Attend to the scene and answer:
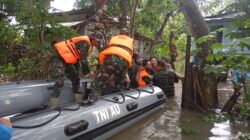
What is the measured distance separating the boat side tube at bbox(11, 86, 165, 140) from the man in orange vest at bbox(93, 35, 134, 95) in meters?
0.37

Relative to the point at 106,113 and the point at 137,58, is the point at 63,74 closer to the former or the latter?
the point at 106,113

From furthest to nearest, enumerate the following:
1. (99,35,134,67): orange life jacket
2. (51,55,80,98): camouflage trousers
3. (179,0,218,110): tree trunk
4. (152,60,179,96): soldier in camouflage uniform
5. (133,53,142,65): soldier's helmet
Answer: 1. (152,60,179,96): soldier in camouflage uniform
2. (179,0,218,110): tree trunk
3. (133,53,142,65): soldier's helmet
4. (99,35,134,67): orange life jacket
5. (51,55,80,98): camouflage trousers

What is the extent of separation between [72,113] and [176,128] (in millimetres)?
2388

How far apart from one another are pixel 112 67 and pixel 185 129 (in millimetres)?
1654

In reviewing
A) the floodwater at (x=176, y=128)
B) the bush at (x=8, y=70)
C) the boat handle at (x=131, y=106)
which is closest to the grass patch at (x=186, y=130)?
the floodwater at (x=176, y=128)

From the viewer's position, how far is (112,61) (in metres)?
5.28

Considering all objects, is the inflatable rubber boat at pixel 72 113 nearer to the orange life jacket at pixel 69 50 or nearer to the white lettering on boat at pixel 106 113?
the white lettering on boat at pixel 106 113

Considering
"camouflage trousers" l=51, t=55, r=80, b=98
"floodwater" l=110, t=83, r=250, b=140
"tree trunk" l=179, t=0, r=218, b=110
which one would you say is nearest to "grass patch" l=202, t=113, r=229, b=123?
"floodwater" l=110, t=83, r=250, b=140

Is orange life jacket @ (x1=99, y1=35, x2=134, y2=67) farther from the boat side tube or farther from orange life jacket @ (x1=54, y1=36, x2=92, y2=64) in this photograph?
the boat side tube

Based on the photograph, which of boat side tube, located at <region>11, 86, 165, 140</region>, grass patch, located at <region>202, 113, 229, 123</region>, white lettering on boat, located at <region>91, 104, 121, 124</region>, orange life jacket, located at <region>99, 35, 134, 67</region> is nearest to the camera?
boat side tube, located at <region>11, 86, 165, 140</region>

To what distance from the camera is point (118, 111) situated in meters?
4.66

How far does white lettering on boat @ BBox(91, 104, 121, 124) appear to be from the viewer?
4055 mm

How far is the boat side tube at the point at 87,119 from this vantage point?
315cm

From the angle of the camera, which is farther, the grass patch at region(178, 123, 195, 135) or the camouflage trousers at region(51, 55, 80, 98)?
the grass patch at region(178, 123, 195, 135)
